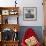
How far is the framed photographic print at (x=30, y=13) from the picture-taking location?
233 inches

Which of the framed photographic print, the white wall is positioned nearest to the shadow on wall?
the white wall

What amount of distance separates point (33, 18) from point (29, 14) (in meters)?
0.21

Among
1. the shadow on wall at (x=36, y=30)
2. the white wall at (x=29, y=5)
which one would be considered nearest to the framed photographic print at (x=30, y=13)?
the white wall at (x=29, y=5)

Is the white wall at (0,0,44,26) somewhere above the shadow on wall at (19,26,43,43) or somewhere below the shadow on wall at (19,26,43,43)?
above

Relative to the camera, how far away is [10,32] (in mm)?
5812

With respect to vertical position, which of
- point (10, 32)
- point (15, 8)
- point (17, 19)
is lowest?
point (10, 32)

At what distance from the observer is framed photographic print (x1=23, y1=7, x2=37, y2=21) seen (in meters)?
5.92

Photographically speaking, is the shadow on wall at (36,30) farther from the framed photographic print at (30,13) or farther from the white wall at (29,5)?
the framed photographic print at (30,13)

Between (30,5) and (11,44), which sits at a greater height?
(30,5)

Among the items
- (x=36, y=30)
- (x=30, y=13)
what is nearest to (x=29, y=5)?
(x=30, y=13)

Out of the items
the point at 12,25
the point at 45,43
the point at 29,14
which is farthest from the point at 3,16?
the point at 45,43

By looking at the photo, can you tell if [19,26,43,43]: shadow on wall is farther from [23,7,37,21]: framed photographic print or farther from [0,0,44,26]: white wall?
[23,7,37,21]: framed photographic print

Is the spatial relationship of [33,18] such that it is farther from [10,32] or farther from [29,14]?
[10,32]

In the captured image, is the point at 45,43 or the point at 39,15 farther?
the point at 39,15
